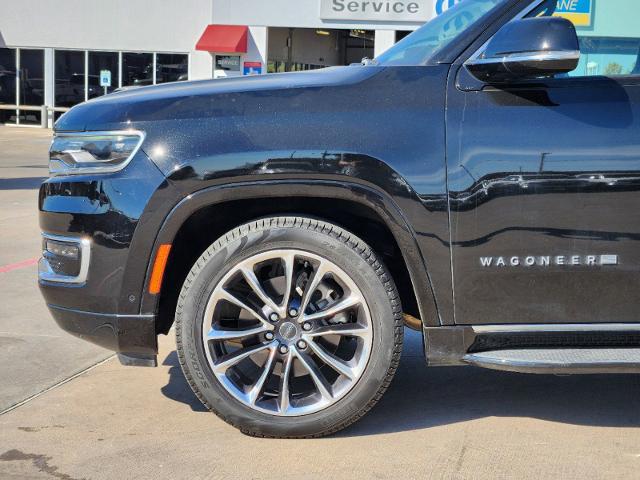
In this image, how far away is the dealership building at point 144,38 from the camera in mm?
29250

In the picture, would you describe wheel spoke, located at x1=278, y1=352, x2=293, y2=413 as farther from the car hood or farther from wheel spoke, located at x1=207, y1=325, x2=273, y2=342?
the car hood

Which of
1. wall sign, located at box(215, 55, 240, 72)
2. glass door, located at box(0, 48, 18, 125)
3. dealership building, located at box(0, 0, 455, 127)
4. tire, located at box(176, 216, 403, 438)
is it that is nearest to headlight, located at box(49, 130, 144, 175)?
tire, located at box(176, 216, 403, 438)

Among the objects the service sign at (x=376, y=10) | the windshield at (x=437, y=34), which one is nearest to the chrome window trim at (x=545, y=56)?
the windshield at (x=437, y=34)

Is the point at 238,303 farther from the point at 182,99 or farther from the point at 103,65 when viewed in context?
the point at 103,65

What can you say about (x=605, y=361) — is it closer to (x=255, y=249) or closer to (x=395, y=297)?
(x=395, y=297)

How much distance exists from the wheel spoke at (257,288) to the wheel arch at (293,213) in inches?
11.3

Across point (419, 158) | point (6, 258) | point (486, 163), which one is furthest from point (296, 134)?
point (6, 258)

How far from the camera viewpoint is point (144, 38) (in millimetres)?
30500

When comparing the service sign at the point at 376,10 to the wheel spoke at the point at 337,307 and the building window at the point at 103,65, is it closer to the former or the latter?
the building window at the point at 103,65

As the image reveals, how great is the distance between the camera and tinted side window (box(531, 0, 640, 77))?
3.72 meters

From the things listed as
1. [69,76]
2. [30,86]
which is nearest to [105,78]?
[69,76]

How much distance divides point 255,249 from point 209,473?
3.02 ft

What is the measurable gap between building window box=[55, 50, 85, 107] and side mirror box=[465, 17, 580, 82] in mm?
29503

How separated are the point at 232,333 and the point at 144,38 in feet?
93.4
